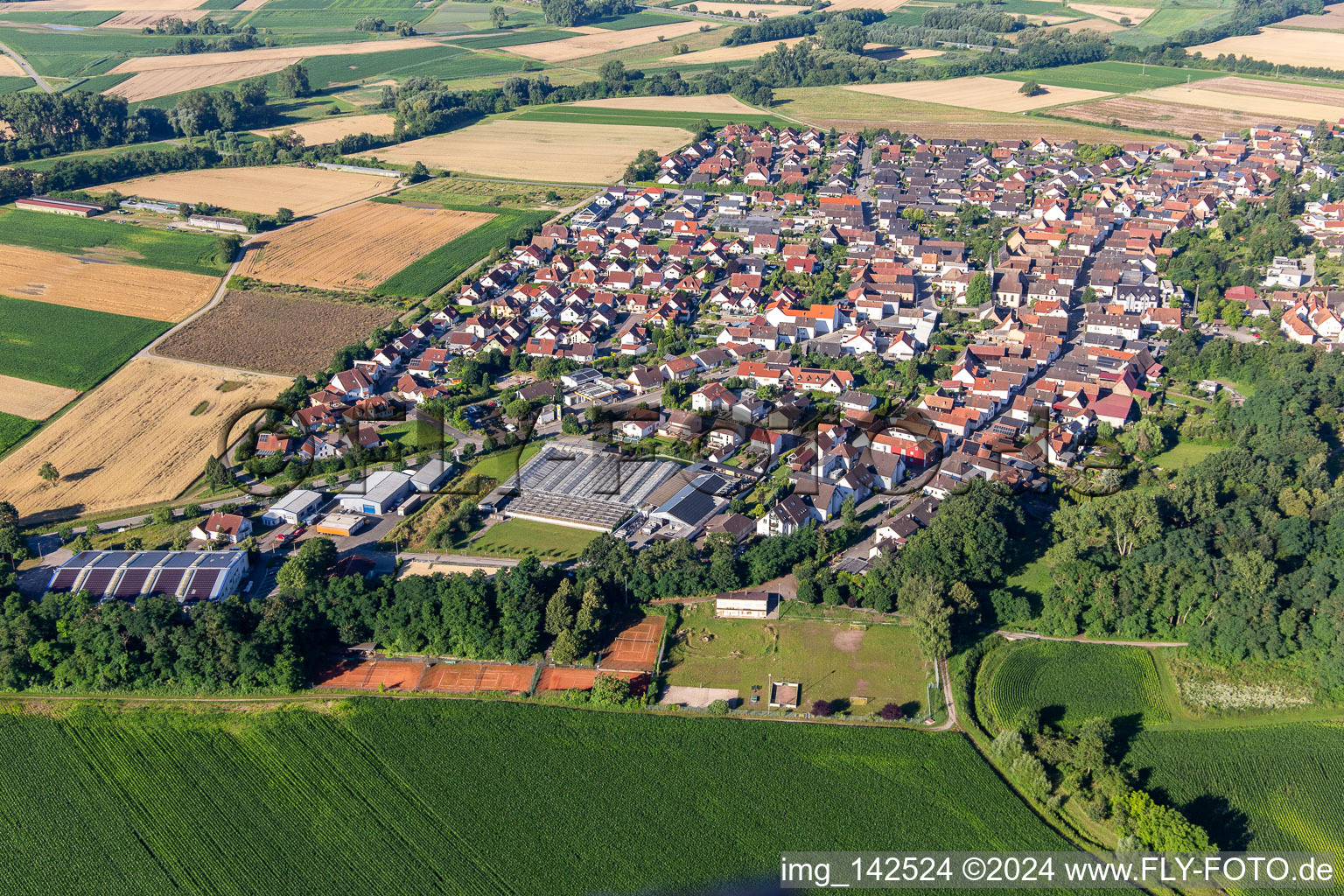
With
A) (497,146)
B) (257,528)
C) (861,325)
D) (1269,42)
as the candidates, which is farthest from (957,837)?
(1269,42)

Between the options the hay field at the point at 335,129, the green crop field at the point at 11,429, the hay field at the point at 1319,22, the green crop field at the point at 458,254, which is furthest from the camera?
the hay field at the point at 1319,22

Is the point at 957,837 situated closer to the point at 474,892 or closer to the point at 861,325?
the point at 474,892

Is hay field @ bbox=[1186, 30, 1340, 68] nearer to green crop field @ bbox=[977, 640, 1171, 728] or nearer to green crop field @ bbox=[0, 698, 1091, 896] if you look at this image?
green crop field @ bbox=[977, 640, 1171, 728]

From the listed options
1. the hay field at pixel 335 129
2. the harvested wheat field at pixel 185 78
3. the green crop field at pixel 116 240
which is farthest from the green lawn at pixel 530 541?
the harvested wheat field at pixel 185 78

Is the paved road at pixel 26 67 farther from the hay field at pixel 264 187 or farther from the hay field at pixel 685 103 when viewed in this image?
the hay field at pixel 685 103

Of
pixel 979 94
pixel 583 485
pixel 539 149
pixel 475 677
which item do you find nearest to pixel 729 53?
pixel 979 94

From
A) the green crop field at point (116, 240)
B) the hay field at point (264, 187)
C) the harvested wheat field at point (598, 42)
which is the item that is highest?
the harvested wheat field at point (598, 42)
